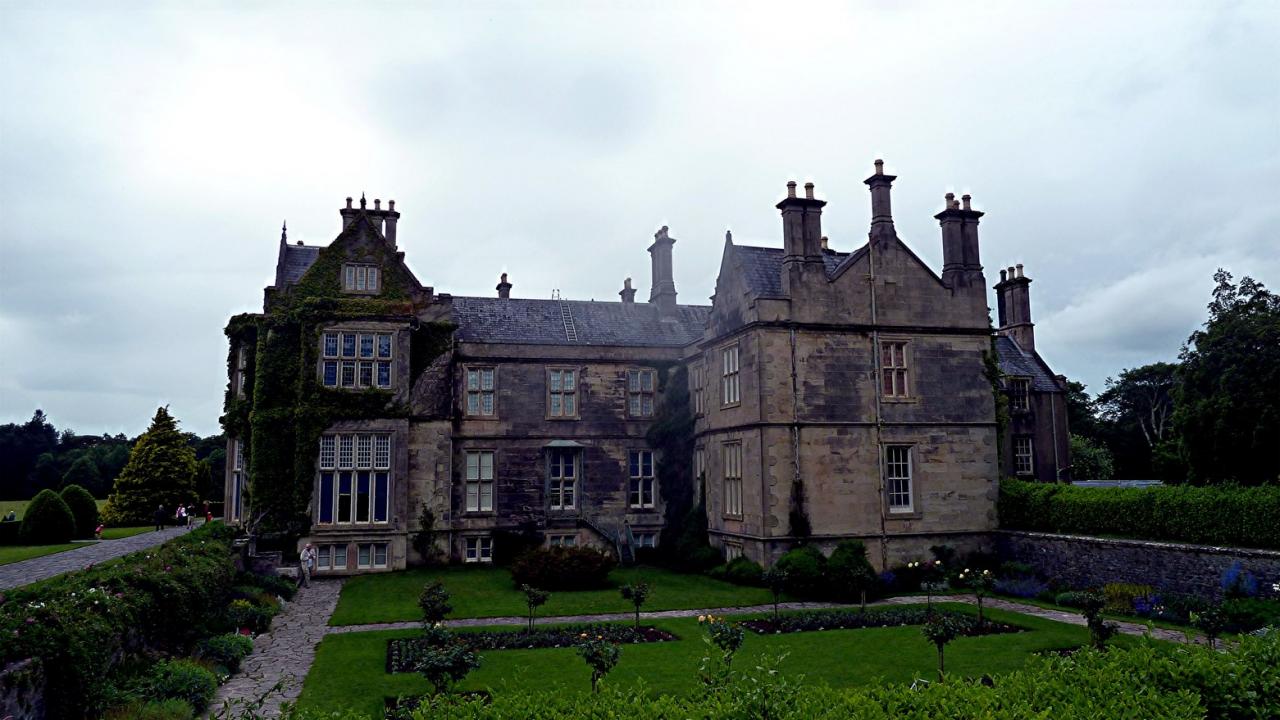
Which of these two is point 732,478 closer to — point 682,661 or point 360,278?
point 682,661

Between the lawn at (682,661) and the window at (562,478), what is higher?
the window at (562,478)

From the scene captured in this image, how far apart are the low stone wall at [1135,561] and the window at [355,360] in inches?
935

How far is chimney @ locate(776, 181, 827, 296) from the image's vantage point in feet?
96.4

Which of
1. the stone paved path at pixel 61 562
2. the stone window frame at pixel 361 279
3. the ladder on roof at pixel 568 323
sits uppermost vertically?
the stone window frame at pixel 361 279

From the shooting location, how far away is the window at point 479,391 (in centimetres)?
3553

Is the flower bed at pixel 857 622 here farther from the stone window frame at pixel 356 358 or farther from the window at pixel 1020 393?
the window at pixel 1020 393

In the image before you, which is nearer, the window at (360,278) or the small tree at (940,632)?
the small tree at (940,632)

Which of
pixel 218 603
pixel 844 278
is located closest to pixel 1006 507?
pixel 844 278

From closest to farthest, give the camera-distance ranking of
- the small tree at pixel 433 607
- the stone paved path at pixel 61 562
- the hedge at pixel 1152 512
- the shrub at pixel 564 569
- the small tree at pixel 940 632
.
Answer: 1. the small tree at pixel 940 632
2. the small tree at pixel 433 607
3. the stone paved path at pixel 61 562
4. the hedge at pixel 1152 512
5. the shrub at pixel 564 569

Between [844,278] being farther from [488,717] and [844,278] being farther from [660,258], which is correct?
[488,717]

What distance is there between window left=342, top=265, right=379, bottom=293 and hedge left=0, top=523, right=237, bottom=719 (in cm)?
1424

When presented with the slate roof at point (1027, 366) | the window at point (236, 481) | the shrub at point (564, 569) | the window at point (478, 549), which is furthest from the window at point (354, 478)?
the slate roof at point (1027, 366)

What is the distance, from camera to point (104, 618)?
13.5 metres

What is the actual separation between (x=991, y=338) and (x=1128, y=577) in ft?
32.6
